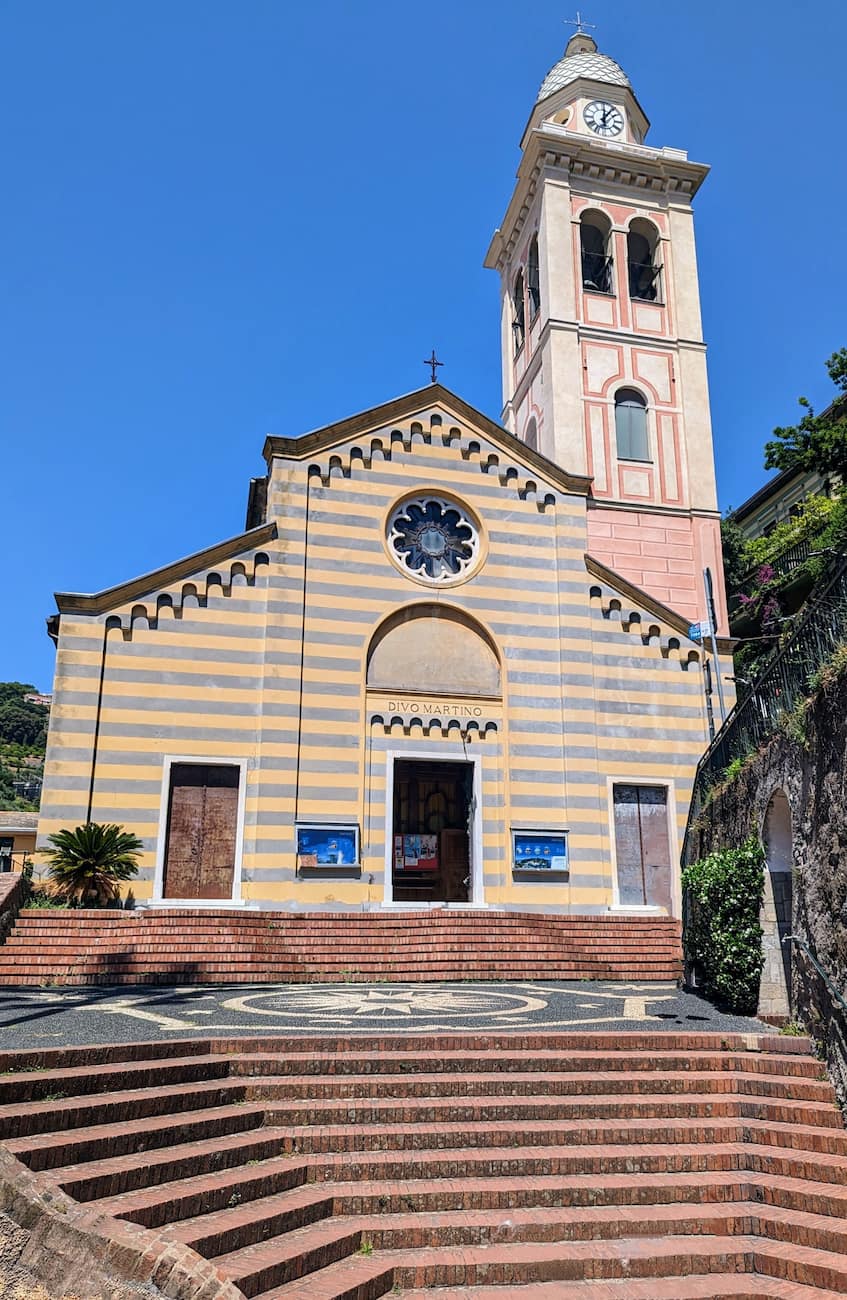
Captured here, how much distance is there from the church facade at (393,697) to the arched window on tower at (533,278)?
11901 millimetres

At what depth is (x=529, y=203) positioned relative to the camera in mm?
35719

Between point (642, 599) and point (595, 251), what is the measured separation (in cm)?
1650

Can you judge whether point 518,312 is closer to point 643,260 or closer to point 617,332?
point 643,260

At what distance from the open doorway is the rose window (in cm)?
511

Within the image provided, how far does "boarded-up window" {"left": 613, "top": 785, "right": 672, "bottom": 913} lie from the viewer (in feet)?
76.0

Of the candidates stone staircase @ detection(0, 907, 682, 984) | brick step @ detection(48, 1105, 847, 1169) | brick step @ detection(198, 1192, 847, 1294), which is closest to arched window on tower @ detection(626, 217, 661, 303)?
stone staircase @ detection(0, 907, 682, 984)

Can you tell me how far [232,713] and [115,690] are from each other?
262cm

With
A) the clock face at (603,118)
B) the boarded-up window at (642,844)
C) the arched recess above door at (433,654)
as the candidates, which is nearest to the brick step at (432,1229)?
the boarded-up window at (642,844)

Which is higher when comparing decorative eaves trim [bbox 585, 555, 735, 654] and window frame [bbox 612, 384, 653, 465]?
window frame [bbox 612, 384, 653, 465]

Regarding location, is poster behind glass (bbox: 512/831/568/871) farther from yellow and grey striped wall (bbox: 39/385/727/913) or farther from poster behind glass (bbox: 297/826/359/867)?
poster behind glass (bbox: 297/826/359/867)

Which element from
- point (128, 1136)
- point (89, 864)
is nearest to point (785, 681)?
point (128, 1136)

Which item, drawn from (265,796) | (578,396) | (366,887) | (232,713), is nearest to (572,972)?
(366,887)

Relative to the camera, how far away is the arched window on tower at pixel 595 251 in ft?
112

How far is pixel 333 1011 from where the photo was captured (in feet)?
42.6
